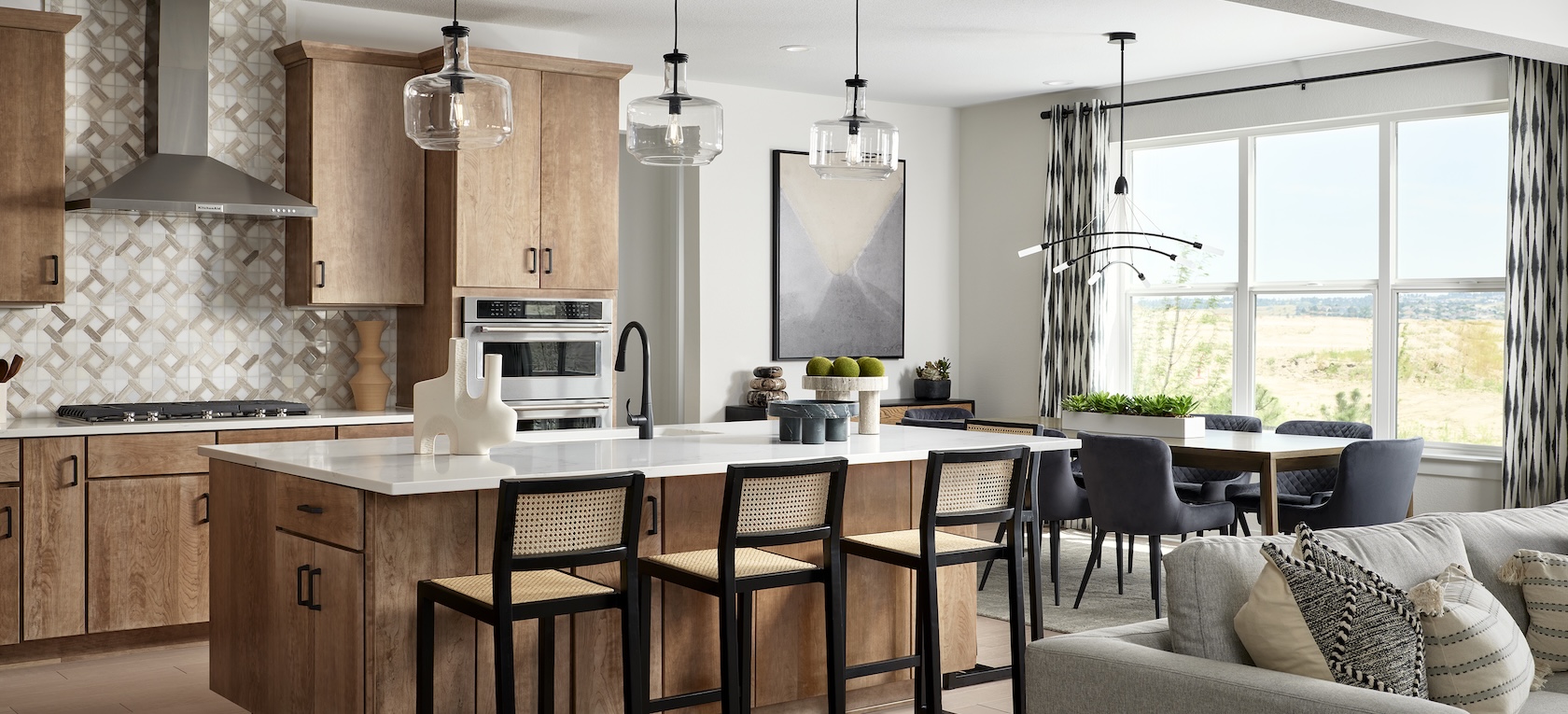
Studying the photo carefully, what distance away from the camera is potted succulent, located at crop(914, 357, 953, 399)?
8.39m

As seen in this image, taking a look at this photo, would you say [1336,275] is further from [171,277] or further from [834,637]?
[171,277]

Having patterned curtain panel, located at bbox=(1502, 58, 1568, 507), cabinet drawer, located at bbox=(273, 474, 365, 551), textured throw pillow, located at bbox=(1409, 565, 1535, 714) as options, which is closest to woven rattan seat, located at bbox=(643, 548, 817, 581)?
cabinet drawer, located at bbox=(273, 474, 365, 551)

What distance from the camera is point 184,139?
5.41m

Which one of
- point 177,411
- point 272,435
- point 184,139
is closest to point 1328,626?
point 272,435

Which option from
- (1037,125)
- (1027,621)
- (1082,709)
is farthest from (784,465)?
(1037,125)

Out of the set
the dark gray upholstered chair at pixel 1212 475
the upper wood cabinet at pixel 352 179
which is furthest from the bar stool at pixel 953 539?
the upper wood cabinet at pixel 352 179

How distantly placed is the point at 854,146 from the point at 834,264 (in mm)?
4123

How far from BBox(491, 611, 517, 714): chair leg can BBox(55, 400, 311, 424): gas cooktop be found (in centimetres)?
280

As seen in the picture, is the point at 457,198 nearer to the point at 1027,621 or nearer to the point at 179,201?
the point at 179,201

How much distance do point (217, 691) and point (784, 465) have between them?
1958 millimetres

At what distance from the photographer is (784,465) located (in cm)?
342

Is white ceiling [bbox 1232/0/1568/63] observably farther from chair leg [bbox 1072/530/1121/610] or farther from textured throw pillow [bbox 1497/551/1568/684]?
chair leg [bbox 1072/530/1121/610]

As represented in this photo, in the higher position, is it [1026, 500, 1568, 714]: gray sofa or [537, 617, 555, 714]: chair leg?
[1026, 500, 1568, 714]: gray sofa

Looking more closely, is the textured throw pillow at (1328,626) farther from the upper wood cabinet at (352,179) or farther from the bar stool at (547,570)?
the upper wood cabinet at (352,179)
